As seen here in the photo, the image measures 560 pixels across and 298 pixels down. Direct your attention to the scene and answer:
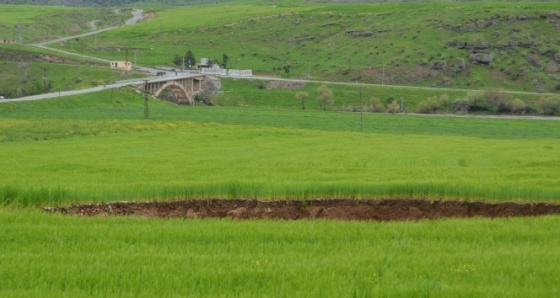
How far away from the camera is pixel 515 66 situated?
127m

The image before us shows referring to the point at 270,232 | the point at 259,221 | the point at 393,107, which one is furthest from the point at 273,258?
the point at 393,107

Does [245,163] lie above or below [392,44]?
below

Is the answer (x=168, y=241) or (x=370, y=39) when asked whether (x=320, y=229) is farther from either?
(x=370, y=39)

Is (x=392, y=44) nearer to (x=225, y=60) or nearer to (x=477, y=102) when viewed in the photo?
(x=225, y=60)

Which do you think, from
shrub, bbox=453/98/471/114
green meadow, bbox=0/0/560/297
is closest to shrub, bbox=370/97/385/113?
shrub, bbox=453/98/471/114

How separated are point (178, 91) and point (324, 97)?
22607 millimetres

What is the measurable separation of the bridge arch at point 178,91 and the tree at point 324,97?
2048 centimetres

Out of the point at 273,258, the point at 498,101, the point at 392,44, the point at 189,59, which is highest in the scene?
the point at 392,44

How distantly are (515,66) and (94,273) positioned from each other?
4927 inches

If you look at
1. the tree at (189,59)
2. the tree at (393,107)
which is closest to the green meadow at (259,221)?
the tree at (393,107)

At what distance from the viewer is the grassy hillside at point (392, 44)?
128 m

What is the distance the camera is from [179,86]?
113 m

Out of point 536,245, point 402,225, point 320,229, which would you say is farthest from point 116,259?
point 536,245

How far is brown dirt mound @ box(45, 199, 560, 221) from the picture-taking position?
66.1 feet
